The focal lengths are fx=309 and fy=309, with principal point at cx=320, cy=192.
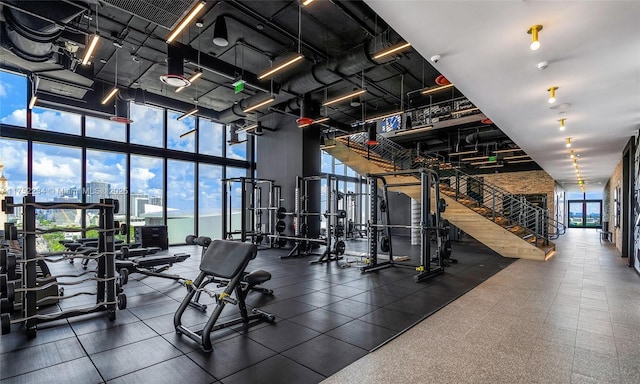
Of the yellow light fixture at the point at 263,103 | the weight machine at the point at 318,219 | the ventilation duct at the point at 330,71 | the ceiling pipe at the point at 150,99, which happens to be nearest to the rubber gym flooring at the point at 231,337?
the weight machine at the point at 318,219

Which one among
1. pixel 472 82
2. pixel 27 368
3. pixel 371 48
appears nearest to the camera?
pixel 27 368

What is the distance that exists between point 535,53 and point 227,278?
436cm

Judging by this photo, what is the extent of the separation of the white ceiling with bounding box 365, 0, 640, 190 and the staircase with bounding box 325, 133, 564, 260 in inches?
126

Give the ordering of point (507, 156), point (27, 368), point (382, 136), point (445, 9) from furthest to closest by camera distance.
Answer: point (507, 156)
point (382, 136)
point (445, 9)
point (27, 368)

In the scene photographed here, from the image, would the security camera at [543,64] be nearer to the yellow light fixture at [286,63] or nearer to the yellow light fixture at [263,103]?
the yellow light fixture at [286,63]

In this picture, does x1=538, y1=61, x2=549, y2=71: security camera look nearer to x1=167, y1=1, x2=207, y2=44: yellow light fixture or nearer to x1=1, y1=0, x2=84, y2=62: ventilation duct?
x1=167, y1=1, x2=207, y2=44: yellow light fixture

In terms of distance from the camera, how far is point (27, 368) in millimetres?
2512

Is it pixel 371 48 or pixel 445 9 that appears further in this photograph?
pixel 371 48

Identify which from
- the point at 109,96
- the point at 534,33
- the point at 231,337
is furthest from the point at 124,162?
the point at 534,33

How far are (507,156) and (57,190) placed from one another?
52.2 ft

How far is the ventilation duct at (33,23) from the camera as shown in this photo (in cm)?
407

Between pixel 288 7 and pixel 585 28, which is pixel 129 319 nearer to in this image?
pixel 288 7

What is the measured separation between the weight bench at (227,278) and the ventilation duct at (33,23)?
151 inches

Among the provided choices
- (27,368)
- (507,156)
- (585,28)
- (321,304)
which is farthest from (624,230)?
(27,368)
